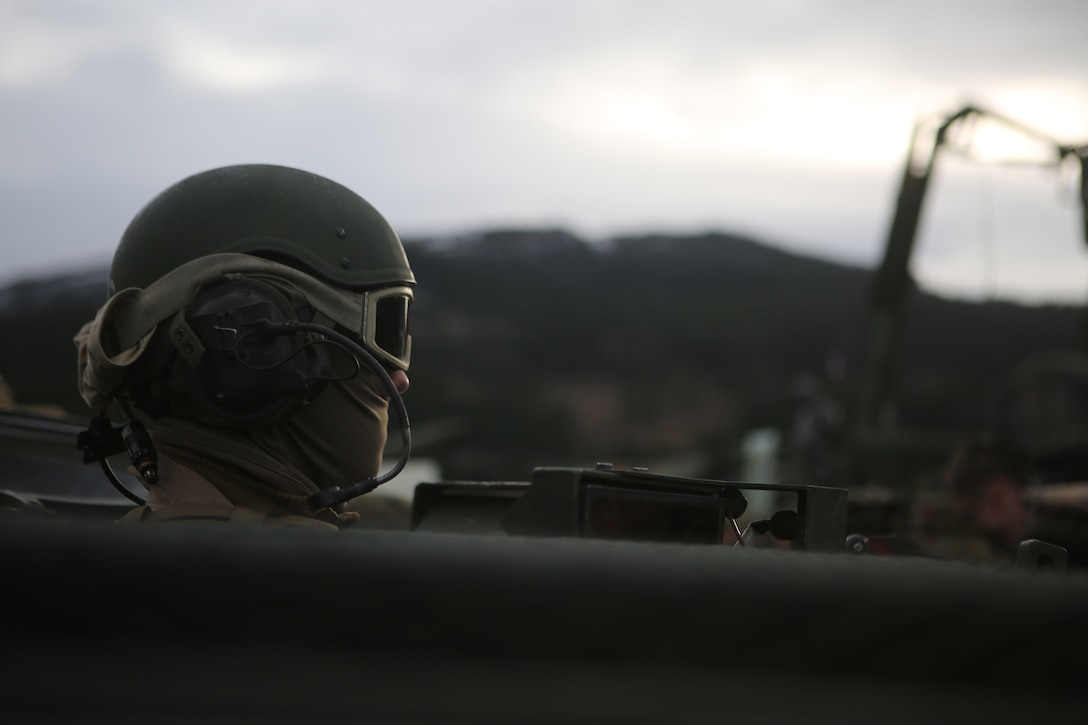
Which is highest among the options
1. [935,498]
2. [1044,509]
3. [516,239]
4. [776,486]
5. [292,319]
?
[292,319]

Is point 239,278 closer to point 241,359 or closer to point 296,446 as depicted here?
point 241,359

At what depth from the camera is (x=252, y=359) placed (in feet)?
6.86

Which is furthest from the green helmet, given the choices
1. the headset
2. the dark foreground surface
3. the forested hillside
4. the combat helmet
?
the forested hillside

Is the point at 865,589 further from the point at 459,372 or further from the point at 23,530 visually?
Result: the point at 459,372

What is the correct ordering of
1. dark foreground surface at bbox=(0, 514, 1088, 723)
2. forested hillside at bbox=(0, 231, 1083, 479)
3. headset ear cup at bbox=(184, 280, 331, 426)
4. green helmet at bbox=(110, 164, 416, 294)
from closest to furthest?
dark foreground surface at bbox=(0, 514, 1088, 723) → headset ear cup at bbox=(184, 280, 331, 426) → green helmet at bbox=(110, 164, 416, 294) → forested hillside at bbox=(0, 231, 1083, 479)

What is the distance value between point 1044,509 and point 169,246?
13.9ft

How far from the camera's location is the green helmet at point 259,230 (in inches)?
89.0

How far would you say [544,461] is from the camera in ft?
74.2

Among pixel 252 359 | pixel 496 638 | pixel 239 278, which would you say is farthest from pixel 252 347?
pixel 496 638

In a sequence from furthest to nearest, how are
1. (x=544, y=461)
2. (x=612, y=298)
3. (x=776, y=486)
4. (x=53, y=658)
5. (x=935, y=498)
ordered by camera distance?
1. (x=612, y=298)
2. (x=544, y=461)
3. (x=935, y=498)
4. (x=776, y=486)
5. (x=53, y=658)

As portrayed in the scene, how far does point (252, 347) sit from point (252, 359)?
26 mm

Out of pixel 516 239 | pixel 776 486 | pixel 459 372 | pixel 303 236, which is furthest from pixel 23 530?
pixel 516 239

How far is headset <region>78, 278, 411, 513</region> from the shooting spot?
210 centimetres

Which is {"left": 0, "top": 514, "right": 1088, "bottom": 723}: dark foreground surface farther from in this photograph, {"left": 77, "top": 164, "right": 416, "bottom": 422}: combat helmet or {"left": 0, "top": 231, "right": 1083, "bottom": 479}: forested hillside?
{"left": 0, "top": 231, "right": 1083, "bottom": 479}: forested hillside
